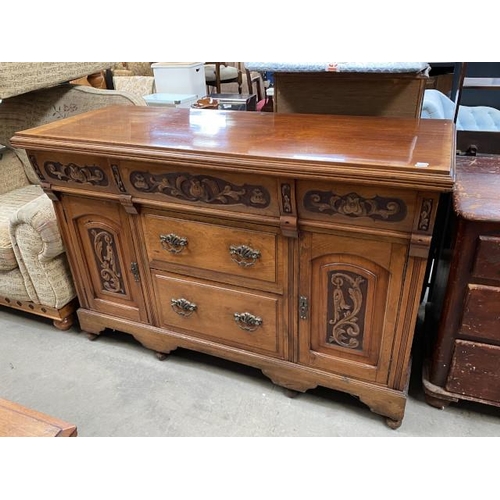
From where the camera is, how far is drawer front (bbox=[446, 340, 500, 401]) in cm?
120

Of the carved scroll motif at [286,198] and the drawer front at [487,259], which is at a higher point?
the carved scroll motif at [286,198]

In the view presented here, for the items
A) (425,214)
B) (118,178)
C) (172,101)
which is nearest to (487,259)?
(425,214)

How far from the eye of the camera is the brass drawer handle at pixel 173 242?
1351 millimetres

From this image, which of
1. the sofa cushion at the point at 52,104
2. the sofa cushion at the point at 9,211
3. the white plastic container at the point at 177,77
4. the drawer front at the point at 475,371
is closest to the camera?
the drawer front at the point at 475,371

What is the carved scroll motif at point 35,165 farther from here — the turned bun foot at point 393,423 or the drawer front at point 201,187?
the turned bun foot at point 393,423

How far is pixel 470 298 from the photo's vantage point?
1.13 meters

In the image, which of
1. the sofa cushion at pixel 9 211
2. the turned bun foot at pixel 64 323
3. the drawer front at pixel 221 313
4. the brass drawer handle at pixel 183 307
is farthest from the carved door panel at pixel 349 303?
the sofa cushion at pixel 9 211

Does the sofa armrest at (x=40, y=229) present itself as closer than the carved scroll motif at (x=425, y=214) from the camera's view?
No

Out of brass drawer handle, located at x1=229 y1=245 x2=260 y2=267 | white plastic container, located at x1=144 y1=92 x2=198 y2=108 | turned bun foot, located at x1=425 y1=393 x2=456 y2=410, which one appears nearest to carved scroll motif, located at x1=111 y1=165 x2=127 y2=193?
brass drawer handle, located at x1=229 y1=245 x2=260 y2=267

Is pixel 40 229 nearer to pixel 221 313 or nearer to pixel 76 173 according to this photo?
pixel 76 173

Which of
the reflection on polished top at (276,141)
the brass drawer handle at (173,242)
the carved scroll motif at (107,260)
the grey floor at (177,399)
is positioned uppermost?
the reflection on polished top at (276,141)

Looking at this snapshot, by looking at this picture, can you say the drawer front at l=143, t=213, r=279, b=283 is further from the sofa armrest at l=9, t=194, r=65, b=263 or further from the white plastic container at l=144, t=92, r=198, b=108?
the white plastic container at l=144, t=92, r=198, b=108

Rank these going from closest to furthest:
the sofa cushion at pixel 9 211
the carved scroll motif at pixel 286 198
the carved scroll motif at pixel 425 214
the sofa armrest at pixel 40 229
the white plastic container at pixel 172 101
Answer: the carved scroll motif at pixel 425 214 < the carved scroll motif at pixel 286 198 < the sofa armrest at pixel 40 229 < the sofa cushion at pixel 9 211 < the white plastic container at pixel 172 101

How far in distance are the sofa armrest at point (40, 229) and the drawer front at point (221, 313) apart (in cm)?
43
